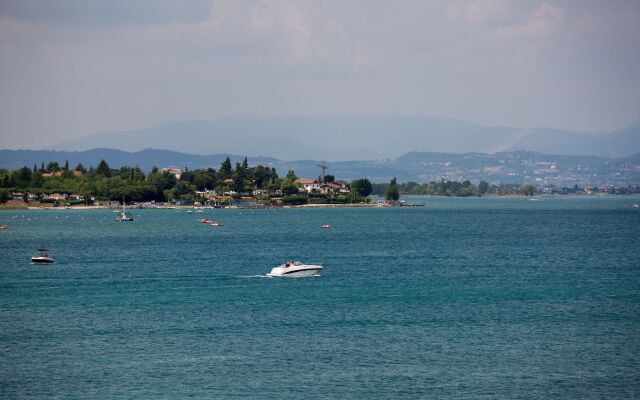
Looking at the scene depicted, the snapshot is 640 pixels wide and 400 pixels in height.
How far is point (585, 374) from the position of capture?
49.3 meters

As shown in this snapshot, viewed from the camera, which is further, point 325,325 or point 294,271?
point 294,271

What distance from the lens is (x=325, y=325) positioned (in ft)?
207

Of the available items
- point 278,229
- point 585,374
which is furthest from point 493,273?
point 278,229

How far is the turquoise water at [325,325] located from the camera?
47906 mm

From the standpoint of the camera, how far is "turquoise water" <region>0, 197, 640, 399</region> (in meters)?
47.9

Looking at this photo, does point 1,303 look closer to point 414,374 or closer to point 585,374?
point 414,374

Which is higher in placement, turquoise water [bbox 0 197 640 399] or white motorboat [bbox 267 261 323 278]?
white motorboat [bbox 267 261 323 278]

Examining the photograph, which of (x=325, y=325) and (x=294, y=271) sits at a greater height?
(x=294, y=271)

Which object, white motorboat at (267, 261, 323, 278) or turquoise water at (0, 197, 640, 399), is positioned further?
white motorboat at (267, 261, 323, 278)

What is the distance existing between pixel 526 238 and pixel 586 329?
296 ft

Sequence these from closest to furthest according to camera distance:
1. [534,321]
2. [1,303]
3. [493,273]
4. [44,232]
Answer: [534,321], [1,303], [493,273], [44,232]

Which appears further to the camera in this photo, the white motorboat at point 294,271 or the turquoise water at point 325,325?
the white motorboat at point 294,271

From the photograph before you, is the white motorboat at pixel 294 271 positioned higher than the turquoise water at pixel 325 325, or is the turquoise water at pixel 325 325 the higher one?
the white motorboat at pixel 294 271

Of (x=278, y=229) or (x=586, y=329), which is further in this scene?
(x=278, y=229)
